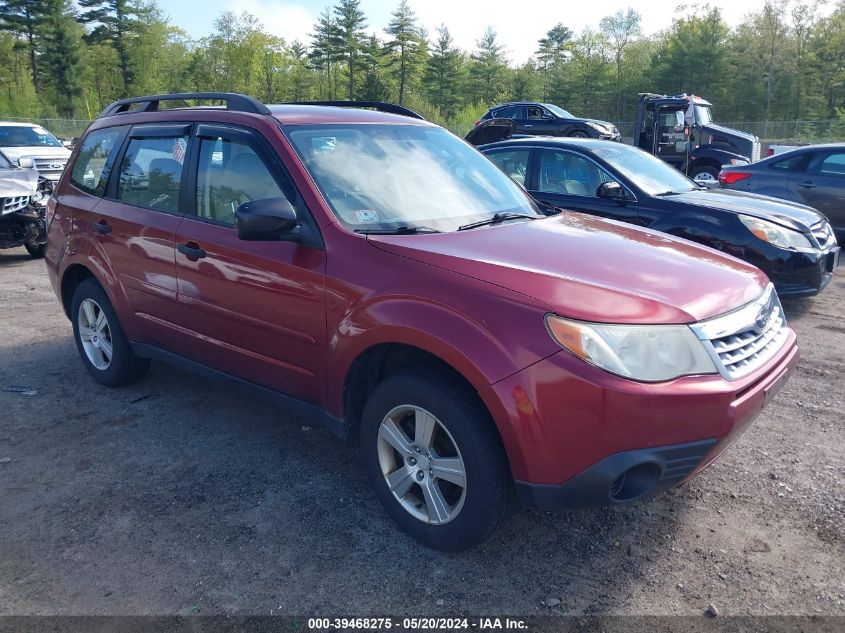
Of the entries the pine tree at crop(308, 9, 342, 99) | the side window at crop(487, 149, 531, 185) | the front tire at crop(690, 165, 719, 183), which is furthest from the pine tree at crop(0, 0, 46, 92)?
the side window at crop(487, 149, 531, 185)

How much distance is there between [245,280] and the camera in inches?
137

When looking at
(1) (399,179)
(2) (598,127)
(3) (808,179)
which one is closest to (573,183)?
(1) (399,179)

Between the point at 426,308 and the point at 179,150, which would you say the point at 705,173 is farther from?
the point at 426,308

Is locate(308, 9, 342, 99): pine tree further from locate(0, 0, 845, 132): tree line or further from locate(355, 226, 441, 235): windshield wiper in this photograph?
locate(355, 226, 441, 235): windshield wiper

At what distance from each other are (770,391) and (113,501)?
3080 millimetres

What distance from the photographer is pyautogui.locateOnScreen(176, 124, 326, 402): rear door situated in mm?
3271

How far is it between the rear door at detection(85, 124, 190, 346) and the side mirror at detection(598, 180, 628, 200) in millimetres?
4143

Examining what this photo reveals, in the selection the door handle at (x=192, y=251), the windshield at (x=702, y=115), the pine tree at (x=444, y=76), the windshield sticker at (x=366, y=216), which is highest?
the pine tree at (x=444, y=76)

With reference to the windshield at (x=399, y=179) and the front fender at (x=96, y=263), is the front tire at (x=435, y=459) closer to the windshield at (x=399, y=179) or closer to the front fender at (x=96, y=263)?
the windshield at (x=399, y=179)

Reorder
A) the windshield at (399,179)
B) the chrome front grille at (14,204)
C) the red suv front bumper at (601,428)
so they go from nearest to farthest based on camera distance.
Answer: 1. the red suv front bumper at (601,428)
2. the windshield at (399,179)
3. the chrome front grille at (14,204)

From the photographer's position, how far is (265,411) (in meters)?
4.46

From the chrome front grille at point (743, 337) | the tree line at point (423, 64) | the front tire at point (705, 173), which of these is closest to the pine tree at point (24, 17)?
the tree line at point (423, 64)

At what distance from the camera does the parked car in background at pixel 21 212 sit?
9.17 metres

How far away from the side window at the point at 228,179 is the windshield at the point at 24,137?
15646 millimetres
